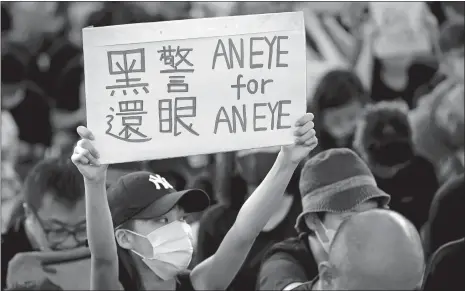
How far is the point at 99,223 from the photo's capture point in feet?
7.48

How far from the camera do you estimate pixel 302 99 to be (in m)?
2.23

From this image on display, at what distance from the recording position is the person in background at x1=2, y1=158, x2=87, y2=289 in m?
2.82

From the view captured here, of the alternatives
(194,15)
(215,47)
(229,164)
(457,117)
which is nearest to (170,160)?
(229,164)

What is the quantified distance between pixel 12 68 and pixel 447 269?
A: 1.47 metres

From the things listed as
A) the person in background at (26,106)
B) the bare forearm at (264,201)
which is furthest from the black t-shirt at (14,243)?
the bare forearm at (264,201)

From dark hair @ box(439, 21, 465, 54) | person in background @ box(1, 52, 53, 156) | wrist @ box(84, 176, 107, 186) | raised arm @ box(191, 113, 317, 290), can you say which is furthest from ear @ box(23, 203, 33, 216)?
dark hair @ box(439, 21, 465, 54)

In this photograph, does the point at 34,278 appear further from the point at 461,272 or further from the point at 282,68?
the point at 461,272

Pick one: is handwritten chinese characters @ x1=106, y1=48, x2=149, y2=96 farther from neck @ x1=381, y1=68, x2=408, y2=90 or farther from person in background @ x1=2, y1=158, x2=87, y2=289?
neck @ x1=381, y1=68, x2=408, y2=90

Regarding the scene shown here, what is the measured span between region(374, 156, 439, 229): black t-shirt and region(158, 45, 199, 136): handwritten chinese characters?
803 mm

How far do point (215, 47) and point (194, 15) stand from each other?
0.64 meters

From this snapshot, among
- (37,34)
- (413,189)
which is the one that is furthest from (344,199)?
(37,34)

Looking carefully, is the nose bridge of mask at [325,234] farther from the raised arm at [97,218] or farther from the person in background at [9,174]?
the person in background at [9,174]

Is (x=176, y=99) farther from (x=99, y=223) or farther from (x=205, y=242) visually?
(x=205, y=242)

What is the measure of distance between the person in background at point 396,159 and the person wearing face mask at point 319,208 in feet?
0.42
